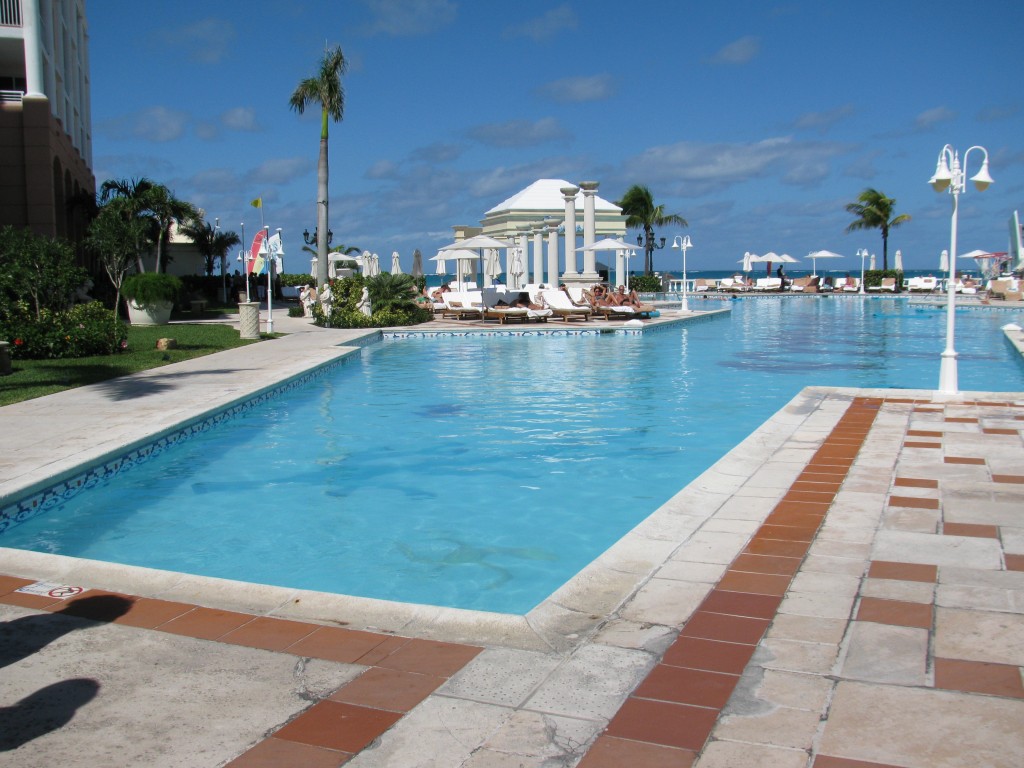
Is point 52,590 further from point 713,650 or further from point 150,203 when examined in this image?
point 150,203

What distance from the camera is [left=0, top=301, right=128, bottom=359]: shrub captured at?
13172 mm

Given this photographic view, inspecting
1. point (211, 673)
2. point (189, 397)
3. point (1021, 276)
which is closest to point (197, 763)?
point (211, 673)

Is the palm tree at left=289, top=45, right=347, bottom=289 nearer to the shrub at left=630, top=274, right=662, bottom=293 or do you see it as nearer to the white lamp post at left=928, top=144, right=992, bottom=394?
the shrub at left=630, top=274, right=662, bottom=293

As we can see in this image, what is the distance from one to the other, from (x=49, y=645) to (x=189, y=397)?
6.77 meters

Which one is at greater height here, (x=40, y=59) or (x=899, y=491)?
(x=40, y=59)

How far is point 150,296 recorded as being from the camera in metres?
21.3

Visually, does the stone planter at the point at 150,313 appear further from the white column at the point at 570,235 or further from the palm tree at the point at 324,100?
the white column at the point at 570,235

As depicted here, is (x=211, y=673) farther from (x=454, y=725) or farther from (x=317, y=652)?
(x=454, y=725)

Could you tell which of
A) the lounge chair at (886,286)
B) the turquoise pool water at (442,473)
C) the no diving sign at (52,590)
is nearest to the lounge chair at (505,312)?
the turquoise pool water at (442,473)

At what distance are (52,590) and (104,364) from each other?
986 centimetres

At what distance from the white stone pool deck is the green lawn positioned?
6680mm

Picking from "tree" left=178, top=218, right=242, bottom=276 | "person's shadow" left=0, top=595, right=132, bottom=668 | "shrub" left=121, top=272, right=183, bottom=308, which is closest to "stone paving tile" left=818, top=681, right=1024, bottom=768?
"person's shadow" left=0, top=595, right=132, bottom=668

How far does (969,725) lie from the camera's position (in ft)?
8.33

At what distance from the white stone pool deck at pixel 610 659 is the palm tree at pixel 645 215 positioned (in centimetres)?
4260
